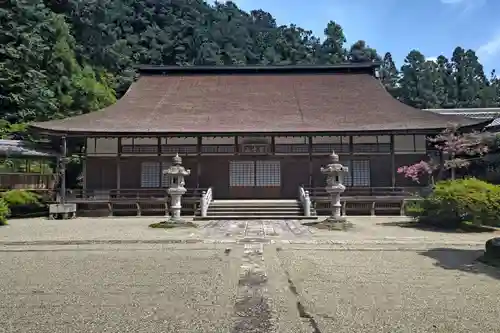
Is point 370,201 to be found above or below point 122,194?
below

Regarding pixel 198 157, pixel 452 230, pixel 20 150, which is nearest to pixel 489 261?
pixel 452 230

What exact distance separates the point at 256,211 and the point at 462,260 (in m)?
9.20

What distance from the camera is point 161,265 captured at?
722 cm

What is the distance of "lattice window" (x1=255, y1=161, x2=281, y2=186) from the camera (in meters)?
18.9

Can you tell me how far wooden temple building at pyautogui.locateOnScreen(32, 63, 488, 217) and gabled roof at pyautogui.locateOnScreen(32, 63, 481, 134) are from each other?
0.20 feet

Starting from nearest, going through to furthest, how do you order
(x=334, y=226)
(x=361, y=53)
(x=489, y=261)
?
(x=489, y=261)
(x=334, y=226)
(x=361, y=53)

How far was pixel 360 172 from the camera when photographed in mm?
18766

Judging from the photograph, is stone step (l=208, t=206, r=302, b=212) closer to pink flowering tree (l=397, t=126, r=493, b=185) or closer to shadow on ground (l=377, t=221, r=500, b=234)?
shadow on ground (l=377, t=221, r=500, b=234)

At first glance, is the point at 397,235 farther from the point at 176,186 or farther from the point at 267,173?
the point at 267,173

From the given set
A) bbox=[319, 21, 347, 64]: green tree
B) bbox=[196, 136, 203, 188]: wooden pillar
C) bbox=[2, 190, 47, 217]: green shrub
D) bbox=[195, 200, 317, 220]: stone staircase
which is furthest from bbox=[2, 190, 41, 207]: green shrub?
A: bbox=[319, 21, 347, 64]: green tree

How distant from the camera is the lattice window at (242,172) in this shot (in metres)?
19.0

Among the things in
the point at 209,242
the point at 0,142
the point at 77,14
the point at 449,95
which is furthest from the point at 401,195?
the point at 449,95

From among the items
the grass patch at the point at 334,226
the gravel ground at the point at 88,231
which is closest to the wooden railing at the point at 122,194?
the gravel ground at the point at 88,231

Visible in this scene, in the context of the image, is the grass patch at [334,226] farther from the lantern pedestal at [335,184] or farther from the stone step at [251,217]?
the stone step at [251,217]
